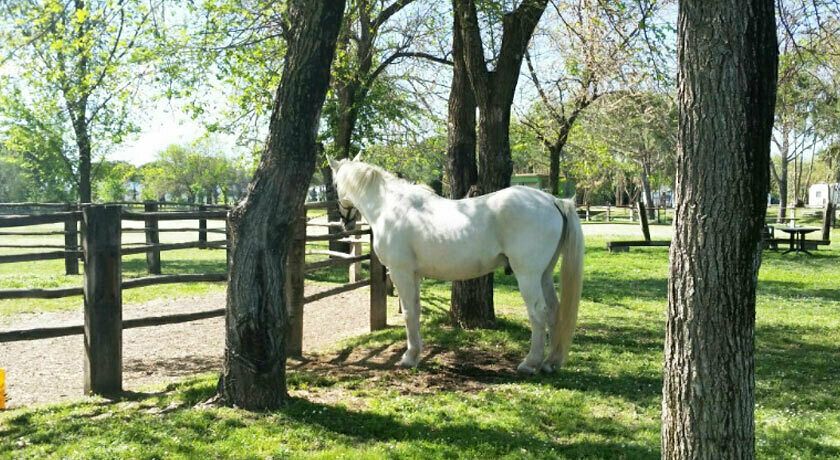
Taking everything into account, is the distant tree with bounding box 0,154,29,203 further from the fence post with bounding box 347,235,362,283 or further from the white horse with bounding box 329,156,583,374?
the white horse with bounding box 329,156,583,374

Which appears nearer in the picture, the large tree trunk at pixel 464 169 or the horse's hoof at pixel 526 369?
the horse's hoof at pixel 526 369

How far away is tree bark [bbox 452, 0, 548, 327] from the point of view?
816cm

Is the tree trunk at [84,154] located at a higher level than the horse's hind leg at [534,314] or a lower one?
higher

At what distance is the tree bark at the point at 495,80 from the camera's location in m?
8.16

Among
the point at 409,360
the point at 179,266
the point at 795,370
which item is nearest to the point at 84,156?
the point at 179,266

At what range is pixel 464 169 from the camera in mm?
8617

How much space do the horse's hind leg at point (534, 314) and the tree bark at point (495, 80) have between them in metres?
2.10

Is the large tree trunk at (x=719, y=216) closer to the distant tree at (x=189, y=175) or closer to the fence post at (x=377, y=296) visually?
the fence post at (x=377, y=296)

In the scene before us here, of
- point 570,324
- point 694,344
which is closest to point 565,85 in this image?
point 570,324

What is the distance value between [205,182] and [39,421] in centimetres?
6928

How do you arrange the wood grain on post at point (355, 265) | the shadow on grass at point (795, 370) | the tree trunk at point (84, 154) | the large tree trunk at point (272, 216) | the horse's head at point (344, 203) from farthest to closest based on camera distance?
the tree trunk at point (84, 154), the wood grain on post at point (355, 265), the horse's head at point (344, 203), the shadow on grass at point (795, 370), the large tree trunk at point (272, 216)

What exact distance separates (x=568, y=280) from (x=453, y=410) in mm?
1993

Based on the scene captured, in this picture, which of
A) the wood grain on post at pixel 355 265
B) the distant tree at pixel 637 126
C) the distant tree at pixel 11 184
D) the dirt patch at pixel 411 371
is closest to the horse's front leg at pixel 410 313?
the dirt patch at pixel 411 371

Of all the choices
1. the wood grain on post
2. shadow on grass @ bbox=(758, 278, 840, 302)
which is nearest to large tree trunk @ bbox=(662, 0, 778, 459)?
the wood grain on post
